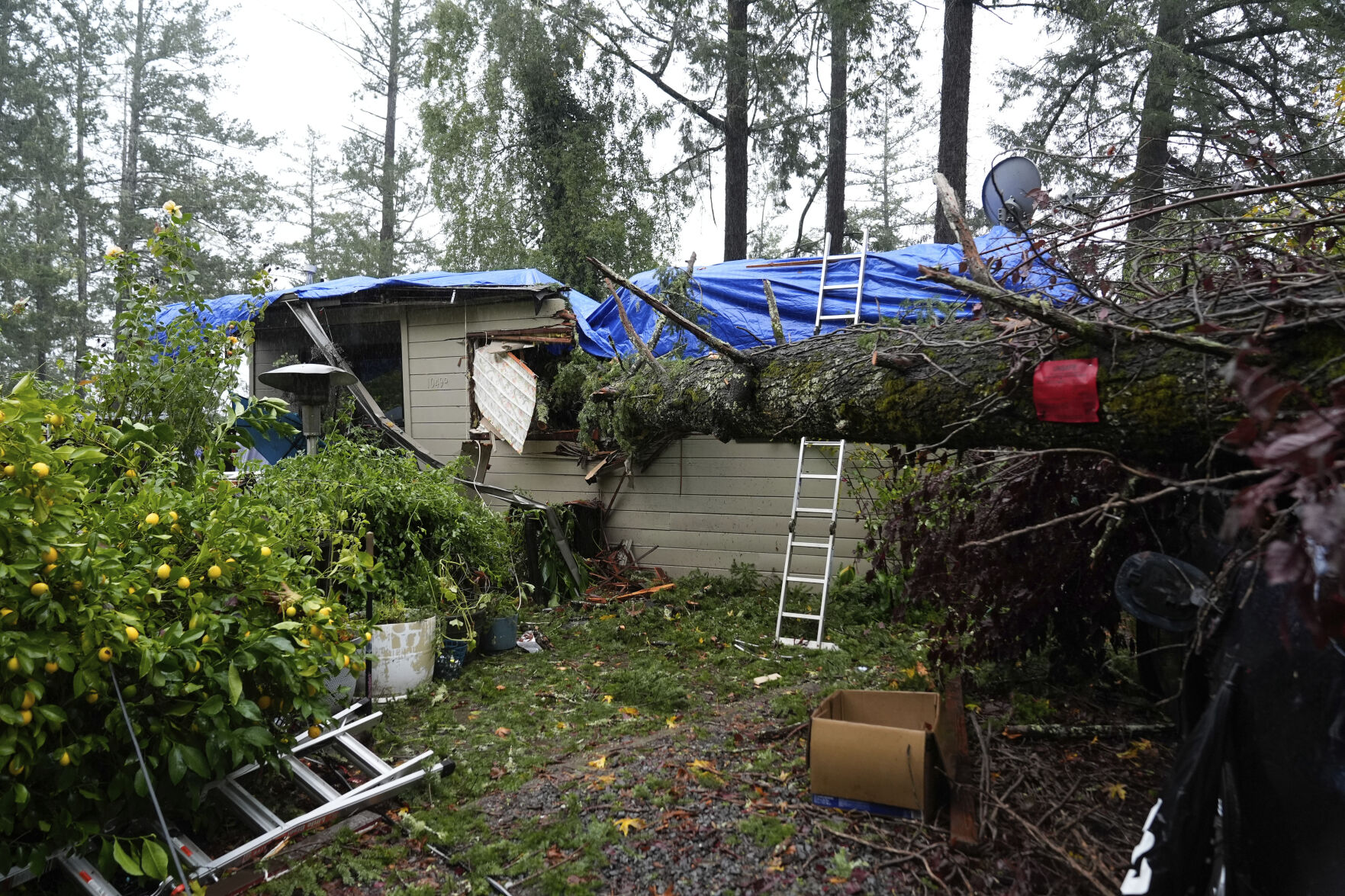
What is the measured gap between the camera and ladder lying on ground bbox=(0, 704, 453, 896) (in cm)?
261

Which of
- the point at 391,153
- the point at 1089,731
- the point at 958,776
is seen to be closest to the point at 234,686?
the point at 958,776

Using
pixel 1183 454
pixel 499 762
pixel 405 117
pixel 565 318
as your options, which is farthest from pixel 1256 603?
pixel 405 117

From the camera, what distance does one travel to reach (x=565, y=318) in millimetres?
8125

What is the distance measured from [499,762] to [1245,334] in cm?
355

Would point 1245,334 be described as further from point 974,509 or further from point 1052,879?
point 974,509

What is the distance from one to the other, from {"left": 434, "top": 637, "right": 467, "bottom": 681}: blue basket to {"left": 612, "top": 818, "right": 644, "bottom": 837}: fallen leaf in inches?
91.5

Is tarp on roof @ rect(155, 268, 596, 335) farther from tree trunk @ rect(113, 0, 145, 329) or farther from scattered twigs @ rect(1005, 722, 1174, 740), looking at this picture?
tree trunk @ rect(113, 0, 145, 329)

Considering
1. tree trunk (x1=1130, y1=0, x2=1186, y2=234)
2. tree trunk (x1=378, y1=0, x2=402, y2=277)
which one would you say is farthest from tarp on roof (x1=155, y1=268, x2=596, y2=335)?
tree trunk (x1=378, y1=0, x2=402, y2=277)

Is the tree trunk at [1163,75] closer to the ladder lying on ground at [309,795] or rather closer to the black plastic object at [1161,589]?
the black plastic object at [1161,589]

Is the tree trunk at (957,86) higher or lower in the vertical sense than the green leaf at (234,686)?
higher

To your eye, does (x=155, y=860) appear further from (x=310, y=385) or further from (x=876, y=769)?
(x=310, y=385)

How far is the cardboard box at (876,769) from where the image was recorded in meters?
3.08

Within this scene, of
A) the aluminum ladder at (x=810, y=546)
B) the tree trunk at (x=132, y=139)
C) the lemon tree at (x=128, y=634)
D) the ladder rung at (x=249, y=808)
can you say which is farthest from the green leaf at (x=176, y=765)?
the tree trunk at (x=132, y=139)

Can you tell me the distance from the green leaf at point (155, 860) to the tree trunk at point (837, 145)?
1071 centimetres
